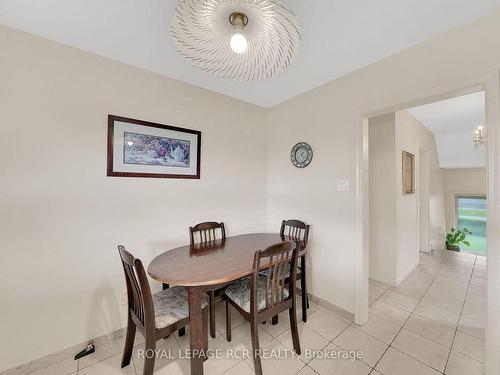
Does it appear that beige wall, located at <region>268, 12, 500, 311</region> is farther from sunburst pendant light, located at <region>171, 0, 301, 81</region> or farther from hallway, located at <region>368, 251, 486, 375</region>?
sunburst pendant light, located at <region>171, 0, 301, 81</region>

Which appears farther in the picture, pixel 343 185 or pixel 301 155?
pixel 301 155

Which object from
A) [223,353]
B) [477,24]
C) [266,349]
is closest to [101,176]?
[223,353]

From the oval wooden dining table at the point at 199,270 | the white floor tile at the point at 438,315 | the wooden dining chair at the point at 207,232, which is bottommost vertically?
the white floor tile at the point at 438,315

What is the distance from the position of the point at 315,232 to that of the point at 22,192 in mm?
2565

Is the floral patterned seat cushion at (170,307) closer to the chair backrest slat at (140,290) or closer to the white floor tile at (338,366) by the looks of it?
the chair backrest slat at (140,290)

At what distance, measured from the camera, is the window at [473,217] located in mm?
5785

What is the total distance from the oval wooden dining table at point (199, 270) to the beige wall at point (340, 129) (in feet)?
2.56

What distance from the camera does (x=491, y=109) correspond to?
4.37ft

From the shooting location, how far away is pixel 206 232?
7.64 feet

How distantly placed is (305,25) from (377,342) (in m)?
2.52

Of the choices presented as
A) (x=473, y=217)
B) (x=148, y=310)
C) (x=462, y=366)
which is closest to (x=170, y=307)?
(x=148, y=310)

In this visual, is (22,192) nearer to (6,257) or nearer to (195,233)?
(6,257)

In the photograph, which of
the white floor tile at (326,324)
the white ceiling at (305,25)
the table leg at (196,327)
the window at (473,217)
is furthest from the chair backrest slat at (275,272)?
the window at (473,217)

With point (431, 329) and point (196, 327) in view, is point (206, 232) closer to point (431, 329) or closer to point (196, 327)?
point (196, 327)
